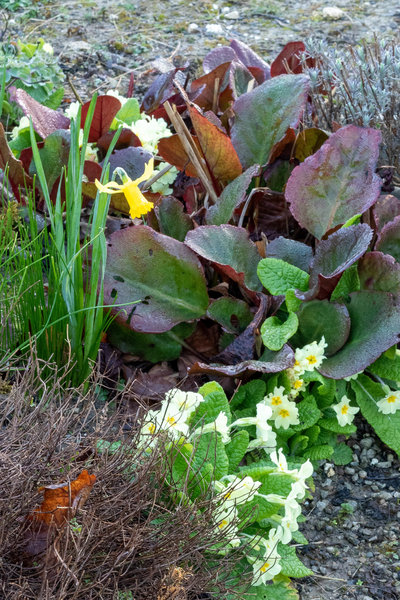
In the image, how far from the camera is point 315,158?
2312 millimetres

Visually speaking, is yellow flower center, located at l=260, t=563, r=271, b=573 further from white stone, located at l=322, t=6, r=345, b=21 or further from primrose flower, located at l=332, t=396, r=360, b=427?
white stone, located at l=322, t=6, r=345, b=21

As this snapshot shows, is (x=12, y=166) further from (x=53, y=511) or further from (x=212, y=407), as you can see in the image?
(x=53, y=511)

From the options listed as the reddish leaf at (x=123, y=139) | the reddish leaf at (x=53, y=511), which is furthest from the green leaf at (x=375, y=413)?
the reddish leaf at (x=123, y=139)

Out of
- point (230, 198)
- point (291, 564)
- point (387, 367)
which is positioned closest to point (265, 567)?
point (291, 564)

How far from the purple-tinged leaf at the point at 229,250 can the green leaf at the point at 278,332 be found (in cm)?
17

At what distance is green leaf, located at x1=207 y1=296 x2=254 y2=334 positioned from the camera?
7.11 feet

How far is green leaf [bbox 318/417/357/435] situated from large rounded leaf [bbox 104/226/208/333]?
0.49 metres

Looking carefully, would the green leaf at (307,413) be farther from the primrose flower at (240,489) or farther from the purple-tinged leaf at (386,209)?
the purple-tinged leaf at (386,209)

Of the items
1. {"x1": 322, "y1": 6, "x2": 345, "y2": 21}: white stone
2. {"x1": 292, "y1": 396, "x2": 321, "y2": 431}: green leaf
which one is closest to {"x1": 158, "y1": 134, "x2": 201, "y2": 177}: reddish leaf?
{"x1": 292, "y1": 396, "x2": 321, "y2": 431}: green leaf

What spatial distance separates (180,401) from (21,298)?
565mm

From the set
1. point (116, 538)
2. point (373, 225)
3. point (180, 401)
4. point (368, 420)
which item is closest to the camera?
point (116, 538)

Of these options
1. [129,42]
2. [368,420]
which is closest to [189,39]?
[129,42]

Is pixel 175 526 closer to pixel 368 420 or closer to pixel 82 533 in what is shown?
pixel 82 533

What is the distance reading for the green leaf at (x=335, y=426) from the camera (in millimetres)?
2088
